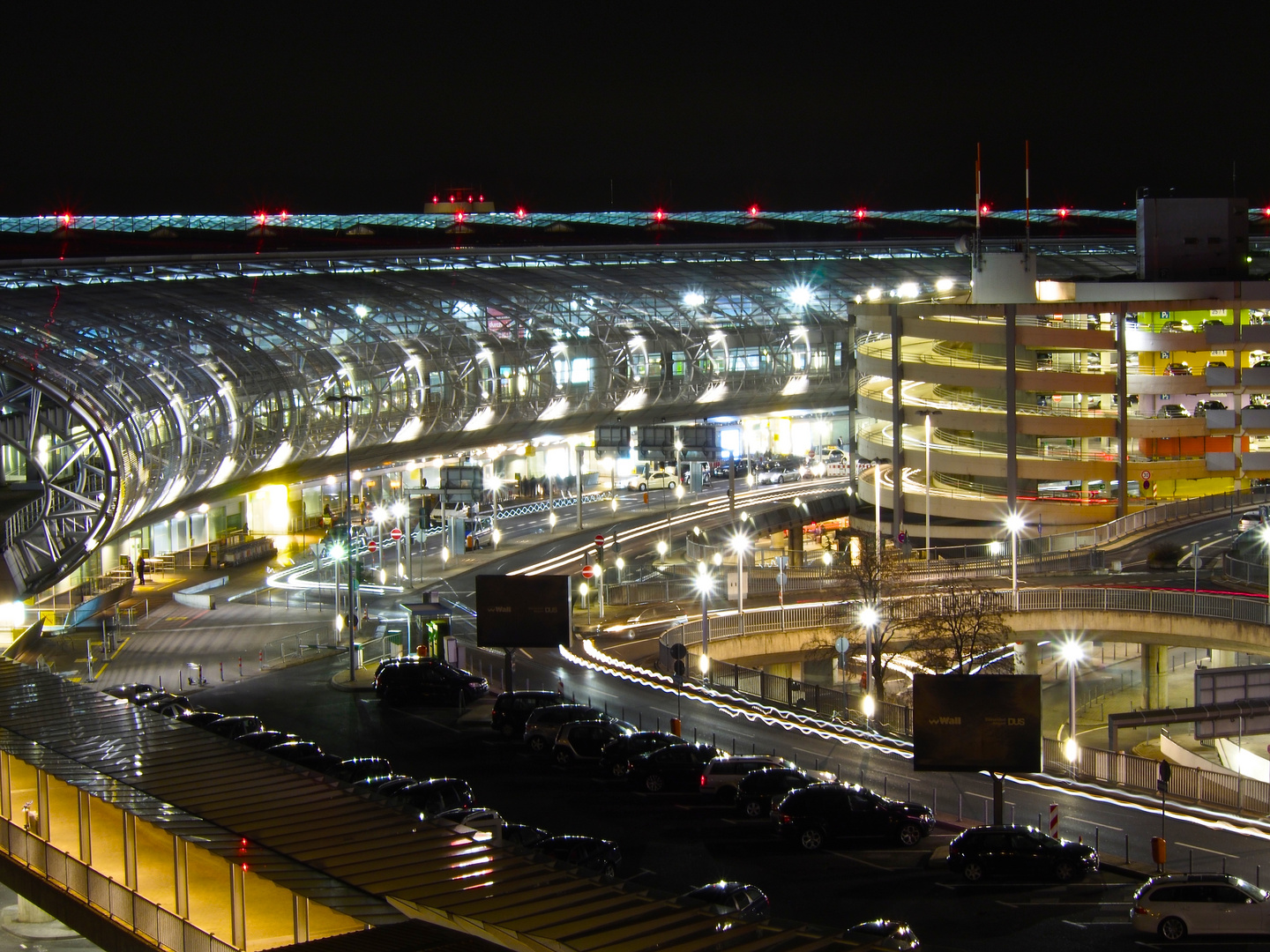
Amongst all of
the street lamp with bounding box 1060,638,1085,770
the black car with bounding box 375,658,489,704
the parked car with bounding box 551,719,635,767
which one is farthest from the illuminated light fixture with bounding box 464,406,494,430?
the parked car with bounding box 551,719,635,767

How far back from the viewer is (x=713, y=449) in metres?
64.0

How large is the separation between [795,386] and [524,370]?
23.1 meters

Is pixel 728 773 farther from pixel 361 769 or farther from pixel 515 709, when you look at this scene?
pixel 515 709

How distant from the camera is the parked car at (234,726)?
121ft

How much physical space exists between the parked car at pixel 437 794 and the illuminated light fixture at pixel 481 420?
48330 millimetres

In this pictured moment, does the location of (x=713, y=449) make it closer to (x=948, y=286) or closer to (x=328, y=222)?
(x=948, y=286)

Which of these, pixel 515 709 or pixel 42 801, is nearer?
→ pixel 42 801

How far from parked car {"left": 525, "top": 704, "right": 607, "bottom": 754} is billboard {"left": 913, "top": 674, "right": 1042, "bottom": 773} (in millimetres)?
9531

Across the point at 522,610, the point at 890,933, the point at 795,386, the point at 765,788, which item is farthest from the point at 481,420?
the point at 890,933

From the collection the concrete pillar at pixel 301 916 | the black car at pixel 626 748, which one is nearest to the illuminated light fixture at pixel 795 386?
the black car at pixel 626 748

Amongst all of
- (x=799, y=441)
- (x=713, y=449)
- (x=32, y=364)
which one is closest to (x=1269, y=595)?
(x=713, y=449)

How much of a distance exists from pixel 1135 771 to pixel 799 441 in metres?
74.6

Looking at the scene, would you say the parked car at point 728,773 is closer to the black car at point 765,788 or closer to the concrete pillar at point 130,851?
the black car at point 765,788

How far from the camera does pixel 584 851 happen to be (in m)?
27.4
